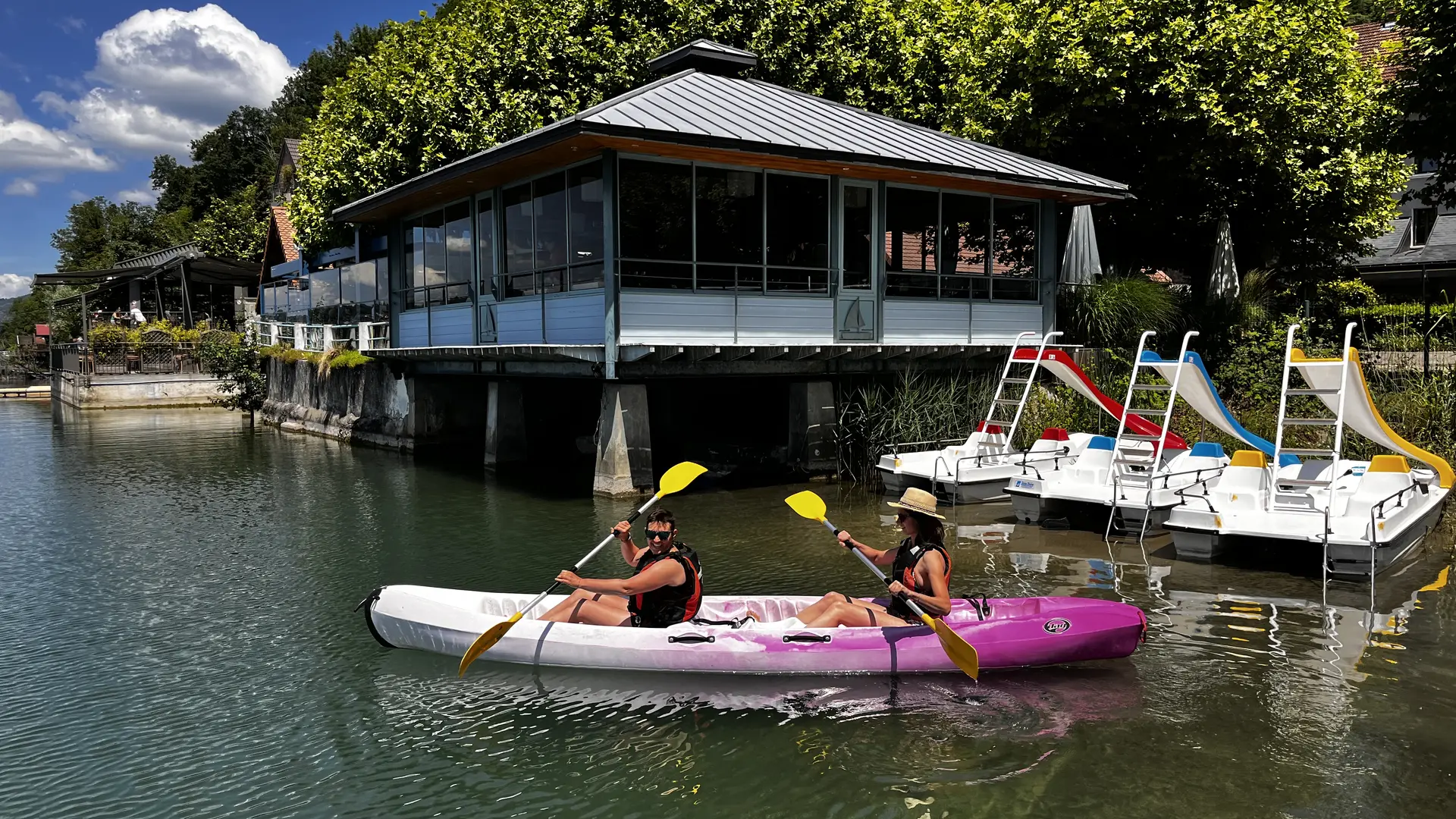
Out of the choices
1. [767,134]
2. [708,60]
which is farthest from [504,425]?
[708,60]

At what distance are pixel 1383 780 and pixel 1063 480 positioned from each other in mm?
7893

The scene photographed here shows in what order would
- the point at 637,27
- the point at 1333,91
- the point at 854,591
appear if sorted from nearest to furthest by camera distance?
the point at 854,591
the point at 1333,91
the point at 637,27

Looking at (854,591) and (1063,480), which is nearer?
(854,591)

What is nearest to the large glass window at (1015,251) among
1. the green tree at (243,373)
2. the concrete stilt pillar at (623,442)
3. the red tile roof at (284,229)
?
the concrete stilt pillar at (623,442)

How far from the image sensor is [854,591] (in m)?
10.2

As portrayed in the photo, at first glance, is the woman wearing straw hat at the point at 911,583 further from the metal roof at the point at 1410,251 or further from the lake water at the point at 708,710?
the metal roof at the point at 1410,251

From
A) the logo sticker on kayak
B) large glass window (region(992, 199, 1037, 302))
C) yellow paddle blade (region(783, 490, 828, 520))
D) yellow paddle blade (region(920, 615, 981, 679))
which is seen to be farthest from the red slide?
yellow paddle blade (region(920, 615, 981, 679))

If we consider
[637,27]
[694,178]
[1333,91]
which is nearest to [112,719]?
[694,178]

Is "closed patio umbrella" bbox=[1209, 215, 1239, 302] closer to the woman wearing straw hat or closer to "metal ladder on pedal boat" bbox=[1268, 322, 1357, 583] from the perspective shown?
"metal ladder on pedal boat" bbox=[1268, 322, 1357, 583]

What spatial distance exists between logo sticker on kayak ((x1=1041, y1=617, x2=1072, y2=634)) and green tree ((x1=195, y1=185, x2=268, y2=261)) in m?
51.1

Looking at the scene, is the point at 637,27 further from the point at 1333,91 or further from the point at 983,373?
the point at 1333,91

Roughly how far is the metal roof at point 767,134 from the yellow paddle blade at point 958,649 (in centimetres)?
866

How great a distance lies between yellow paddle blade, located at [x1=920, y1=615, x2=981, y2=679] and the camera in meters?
7.21

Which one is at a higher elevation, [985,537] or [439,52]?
[439,52]
